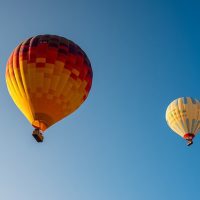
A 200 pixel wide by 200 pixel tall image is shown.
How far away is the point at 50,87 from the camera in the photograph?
24.6m

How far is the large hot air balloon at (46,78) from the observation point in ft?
79.9

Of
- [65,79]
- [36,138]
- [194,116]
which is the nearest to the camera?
[36,138]

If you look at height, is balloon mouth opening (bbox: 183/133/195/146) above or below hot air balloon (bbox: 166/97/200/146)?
below

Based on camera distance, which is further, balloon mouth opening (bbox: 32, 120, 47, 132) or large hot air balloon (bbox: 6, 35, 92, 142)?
large hot air balloon (bbox: 6, 35, 92, 142)

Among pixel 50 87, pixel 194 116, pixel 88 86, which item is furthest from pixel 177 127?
pixel 50 87

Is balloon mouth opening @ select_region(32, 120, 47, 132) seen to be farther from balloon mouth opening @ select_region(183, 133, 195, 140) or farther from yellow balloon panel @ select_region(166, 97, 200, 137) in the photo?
yellow balloon panel @ select_region(166, 97, 200, 137)

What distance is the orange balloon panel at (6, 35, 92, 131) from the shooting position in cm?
2436

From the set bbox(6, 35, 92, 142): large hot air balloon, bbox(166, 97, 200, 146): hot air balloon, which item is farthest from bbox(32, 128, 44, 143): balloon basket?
bbox(166, 97, 200, 146): hot air balloon

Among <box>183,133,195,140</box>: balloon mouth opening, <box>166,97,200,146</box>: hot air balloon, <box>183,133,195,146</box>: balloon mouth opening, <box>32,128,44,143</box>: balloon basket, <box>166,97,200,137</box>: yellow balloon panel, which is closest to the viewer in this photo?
<box>32,128,44,143</box>: balloon basket

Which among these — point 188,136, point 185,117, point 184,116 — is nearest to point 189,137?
point 188,136

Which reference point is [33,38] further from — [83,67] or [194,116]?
[194,116]

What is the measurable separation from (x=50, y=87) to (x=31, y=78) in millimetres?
1139

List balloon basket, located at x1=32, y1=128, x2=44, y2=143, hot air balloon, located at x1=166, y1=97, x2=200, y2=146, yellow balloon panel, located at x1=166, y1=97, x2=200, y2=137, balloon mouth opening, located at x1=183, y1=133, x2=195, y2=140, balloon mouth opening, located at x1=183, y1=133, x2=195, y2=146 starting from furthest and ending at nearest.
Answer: yellow balloon panel, located at x1=166, y1=97, x2=200, y2=137
hot air balloon, located at x1=166, y1=97, x2=200, y2=146
balloon mouth opening, located at x1=183, y1=133, x2=195, y2=140
balloon mouth opening, located at x1=183, y1=133, x2=195, y2=146
balloon basket, located at x1=32, y1=128, x2=44, y2=143

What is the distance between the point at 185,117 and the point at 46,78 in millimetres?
16191
